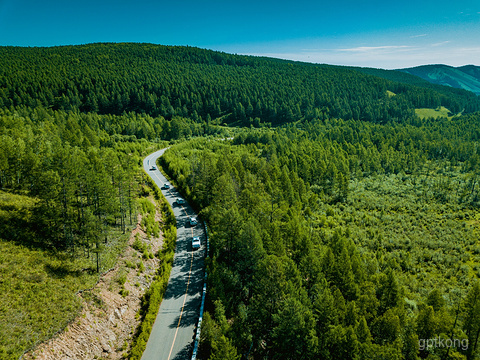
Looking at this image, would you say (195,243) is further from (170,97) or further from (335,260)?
(170,97)

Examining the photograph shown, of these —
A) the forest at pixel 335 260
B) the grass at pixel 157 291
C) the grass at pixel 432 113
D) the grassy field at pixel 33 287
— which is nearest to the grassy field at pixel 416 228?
the forest at pixel 335 260

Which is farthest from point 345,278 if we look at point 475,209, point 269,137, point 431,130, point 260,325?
point 431,130

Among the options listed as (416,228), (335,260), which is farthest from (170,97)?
(335,260)

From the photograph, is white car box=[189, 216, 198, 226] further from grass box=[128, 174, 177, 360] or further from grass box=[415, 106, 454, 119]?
grass box=[415, 106, 454, 119]

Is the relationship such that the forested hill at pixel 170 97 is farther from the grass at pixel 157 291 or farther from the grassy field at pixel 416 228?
the grass at pixel 157 291

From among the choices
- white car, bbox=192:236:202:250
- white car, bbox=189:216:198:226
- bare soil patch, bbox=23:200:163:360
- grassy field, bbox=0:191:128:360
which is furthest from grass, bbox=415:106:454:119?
grassy field, bbox=0:191:128:360
